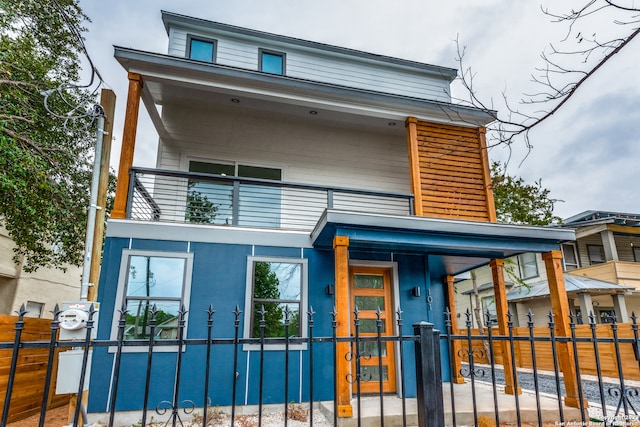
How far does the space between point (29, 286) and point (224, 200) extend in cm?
1018

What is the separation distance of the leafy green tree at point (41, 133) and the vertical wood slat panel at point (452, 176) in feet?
21.2

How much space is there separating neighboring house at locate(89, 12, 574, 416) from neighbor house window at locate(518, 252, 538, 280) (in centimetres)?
1080

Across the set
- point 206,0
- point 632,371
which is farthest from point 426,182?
point 632,371

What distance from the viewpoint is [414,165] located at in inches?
293

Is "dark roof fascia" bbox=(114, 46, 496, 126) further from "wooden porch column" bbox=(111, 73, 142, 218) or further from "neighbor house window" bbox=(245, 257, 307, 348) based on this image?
"neighbor house window" bbox=(245, 257, 307, 348)

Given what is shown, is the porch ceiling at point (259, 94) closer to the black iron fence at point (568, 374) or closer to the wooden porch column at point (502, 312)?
the wooden porch column at point (502, 312)

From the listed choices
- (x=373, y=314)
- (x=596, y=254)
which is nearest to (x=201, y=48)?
(x=373, y=314)

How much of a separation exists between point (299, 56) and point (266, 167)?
12.2ft

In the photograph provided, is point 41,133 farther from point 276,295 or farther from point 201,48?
point 276,295

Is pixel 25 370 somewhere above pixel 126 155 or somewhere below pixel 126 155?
below

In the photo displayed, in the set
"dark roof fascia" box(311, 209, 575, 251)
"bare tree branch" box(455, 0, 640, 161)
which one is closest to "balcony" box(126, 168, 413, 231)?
"dark roof fascia" box(311, 209, 575, 251)

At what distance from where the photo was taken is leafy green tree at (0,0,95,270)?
23.8 feet

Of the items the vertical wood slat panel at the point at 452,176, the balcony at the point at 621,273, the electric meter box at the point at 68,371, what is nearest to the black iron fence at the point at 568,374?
the vertical wood slat panel at the point at 452,176

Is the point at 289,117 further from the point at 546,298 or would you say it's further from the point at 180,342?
the point at 546,298
